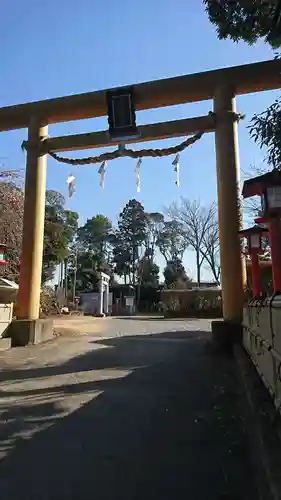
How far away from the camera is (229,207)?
24.5 feet

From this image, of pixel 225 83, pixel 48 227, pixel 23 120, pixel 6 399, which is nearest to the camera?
pixel 6 399

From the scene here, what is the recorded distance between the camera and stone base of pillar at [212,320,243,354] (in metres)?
6.93

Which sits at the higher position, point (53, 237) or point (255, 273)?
point (53, 237)

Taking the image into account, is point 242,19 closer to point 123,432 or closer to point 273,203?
point 273,203

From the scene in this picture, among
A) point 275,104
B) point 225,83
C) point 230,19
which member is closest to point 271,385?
point 275,104

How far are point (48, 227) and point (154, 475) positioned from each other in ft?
54.9

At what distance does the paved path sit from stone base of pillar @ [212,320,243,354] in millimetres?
700

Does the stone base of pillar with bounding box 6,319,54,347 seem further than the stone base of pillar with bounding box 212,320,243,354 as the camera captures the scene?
Yes

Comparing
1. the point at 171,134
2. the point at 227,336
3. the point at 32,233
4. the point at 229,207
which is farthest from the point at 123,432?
the point at 171,134

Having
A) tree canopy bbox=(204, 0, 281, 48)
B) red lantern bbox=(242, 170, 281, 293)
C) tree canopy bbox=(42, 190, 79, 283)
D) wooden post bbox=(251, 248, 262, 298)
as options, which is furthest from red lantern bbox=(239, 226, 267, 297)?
tree canopy bbox=(42, 190, 79, 283)

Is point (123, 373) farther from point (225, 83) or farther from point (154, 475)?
point (225, 83)

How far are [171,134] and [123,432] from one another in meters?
6.81

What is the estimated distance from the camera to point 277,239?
5148 millimetres

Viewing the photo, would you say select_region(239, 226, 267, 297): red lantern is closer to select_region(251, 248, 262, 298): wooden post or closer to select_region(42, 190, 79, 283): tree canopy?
select_region(251, 248, 262, 298): wooden post
